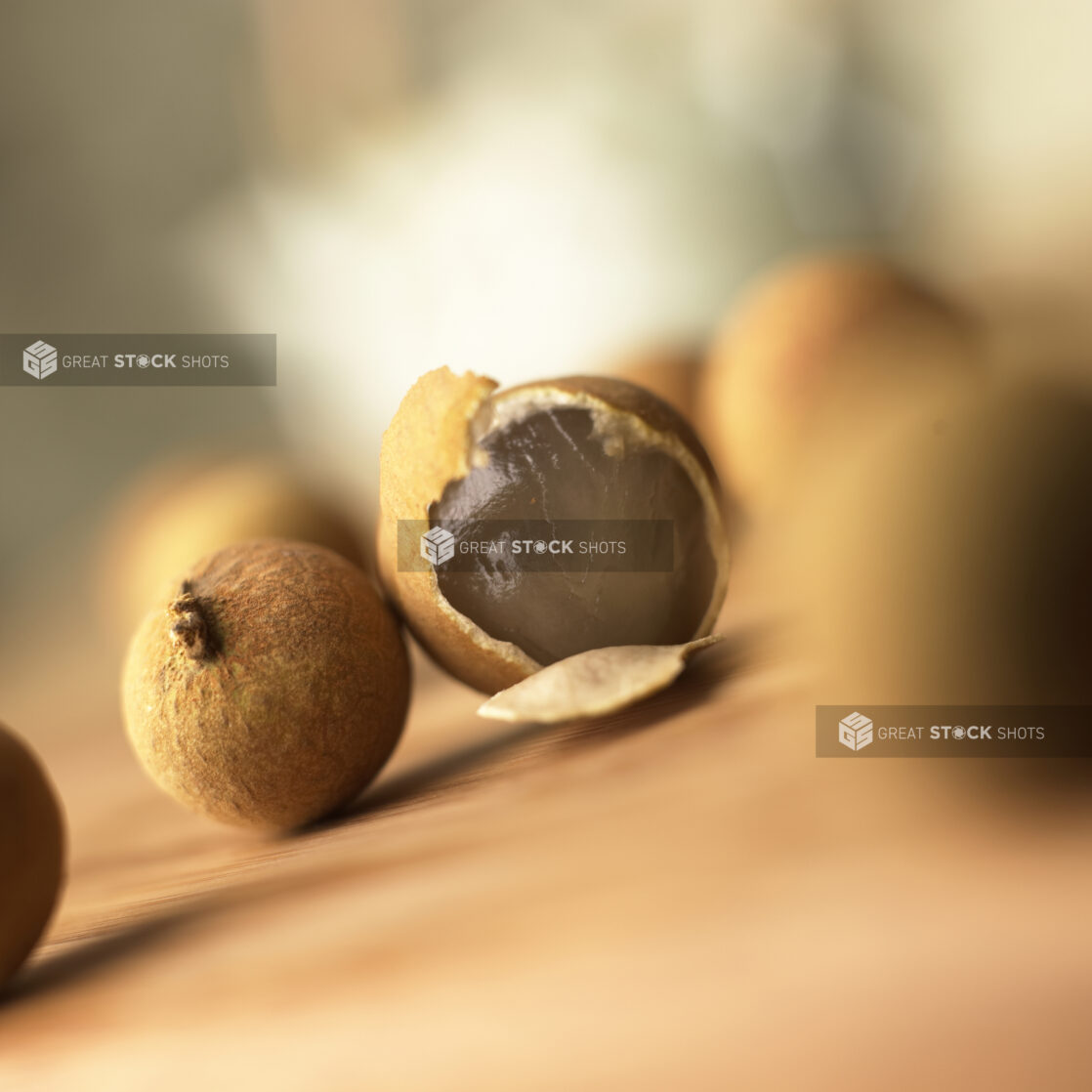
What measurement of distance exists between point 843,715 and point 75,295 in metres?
0.60

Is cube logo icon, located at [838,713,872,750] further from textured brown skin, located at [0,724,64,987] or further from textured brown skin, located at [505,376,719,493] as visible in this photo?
textured brown skin, located at [0,724,64,987]

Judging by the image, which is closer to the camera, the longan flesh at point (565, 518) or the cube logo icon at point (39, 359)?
the longan flesh at point (565, 518)

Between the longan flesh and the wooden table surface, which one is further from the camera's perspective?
the longan flesh

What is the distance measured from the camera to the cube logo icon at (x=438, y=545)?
284mm

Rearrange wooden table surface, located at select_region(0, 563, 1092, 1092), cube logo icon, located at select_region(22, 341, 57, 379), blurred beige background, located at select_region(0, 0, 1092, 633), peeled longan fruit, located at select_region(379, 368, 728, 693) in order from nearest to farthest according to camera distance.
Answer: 1. wooden table surface, located at select_region(0, 563, 1092, 1092)
2. peeled longan fruit, located at select_region(379, 368, 728, 693)
3. cube logo icon, located at select_region(22, 341, 57, 379)
4. blurred beige background, located at select_region(0, 0, 1092, 633)

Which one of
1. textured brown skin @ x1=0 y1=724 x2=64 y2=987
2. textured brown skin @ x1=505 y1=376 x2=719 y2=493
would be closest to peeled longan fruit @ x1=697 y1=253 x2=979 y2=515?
textured brown skin @ x1=505 y1=376 x2=719 y2=493

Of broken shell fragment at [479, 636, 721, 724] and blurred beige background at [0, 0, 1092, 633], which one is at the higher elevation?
blurred beige background at [0, 0, 1092, 633]

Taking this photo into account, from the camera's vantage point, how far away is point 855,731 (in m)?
0.24

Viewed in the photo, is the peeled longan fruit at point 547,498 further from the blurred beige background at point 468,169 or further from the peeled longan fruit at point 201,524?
the blurred beige background at point 468,169

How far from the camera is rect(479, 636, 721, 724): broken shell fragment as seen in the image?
241mm

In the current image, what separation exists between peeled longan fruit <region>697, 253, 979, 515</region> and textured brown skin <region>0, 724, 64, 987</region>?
0.81 ft

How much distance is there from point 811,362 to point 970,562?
0.24 m

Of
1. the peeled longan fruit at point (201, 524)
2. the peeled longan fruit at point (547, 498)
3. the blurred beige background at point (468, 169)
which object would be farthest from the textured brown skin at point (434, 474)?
the blurred beige background at point (468, 169)

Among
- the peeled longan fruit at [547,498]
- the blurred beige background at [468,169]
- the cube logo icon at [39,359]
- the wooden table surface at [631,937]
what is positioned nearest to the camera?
the wooden table surface at [631,937]
